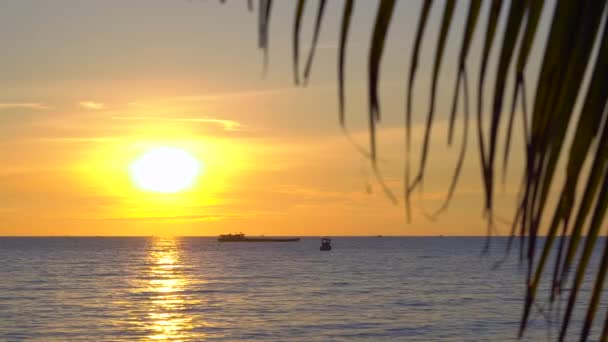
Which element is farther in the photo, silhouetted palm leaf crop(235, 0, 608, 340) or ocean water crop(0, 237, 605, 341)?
ocean water crop(0, 237, 605, 341)

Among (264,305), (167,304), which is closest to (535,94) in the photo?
(264,305)

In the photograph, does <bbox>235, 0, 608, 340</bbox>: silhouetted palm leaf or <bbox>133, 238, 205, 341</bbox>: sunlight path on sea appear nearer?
<bbox>235, 0, 608, 340</bbox>: silhouetted palm leaf

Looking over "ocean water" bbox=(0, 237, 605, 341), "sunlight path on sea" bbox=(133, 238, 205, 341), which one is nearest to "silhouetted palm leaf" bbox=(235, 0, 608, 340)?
"ocean water" bbox=(0, 237, 605, 341)

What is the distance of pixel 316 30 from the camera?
922mm

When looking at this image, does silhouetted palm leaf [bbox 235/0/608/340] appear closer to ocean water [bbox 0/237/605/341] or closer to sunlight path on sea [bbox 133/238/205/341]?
ocean water [bbox 0/237/605/341]

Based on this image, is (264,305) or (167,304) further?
(167,304)

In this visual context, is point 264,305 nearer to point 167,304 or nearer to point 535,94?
point 167,304

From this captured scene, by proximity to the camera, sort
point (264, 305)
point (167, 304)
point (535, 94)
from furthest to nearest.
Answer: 1. point (167, 304)
2. point (264, 305)
3. point (535, 94)

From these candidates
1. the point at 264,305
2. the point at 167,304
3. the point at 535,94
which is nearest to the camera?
the point at 535,94

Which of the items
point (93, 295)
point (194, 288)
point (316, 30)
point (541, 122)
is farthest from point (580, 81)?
point (194, 288)

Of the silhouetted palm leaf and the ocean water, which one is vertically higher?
the silhouetted palm leaf

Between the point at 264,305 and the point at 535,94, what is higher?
the point at 535,94

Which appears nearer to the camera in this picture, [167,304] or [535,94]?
[535,94]

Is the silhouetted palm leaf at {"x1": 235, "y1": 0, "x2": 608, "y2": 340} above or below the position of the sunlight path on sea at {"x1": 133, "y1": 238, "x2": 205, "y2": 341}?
above
